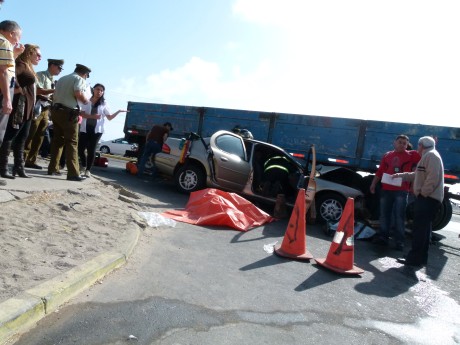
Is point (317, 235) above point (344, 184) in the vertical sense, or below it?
below

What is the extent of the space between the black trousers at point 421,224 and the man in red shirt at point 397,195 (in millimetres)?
1075

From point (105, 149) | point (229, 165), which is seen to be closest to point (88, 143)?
point (229, 165)

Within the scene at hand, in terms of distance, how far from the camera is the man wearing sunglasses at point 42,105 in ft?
22.6

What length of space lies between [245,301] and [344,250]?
1853mm

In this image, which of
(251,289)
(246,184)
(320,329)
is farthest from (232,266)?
(246,184)

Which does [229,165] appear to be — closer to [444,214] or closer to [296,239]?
[296,239]

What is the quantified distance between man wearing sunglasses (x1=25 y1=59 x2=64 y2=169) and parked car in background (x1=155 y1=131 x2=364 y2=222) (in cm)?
271

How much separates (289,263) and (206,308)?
1863 millimetres

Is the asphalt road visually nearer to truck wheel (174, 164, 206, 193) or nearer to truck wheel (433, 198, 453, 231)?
truck wheel (433, 198, 453, 231)

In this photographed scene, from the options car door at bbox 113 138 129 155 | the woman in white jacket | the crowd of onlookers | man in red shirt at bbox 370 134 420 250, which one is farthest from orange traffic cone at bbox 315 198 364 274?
car door at bbox 113 138 129 155

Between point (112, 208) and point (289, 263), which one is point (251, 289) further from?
point (112, 208)

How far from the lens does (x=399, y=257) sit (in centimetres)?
600

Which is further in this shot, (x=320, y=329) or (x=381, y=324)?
(x=381, y=324)

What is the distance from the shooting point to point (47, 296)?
8.80 feet
